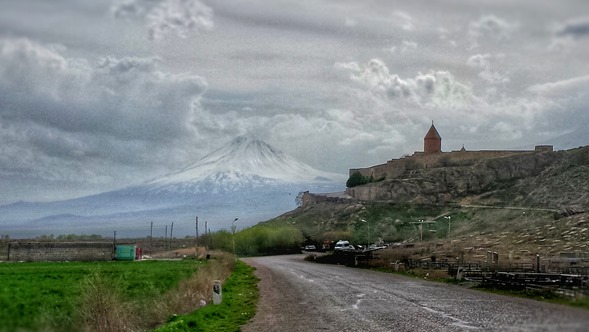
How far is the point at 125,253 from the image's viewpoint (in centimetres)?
9900

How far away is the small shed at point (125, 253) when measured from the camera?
98.3 metres

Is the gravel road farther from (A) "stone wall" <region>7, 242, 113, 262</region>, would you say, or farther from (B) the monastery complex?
(B) the monastery complex

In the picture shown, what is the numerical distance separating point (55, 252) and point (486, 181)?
4216 inches

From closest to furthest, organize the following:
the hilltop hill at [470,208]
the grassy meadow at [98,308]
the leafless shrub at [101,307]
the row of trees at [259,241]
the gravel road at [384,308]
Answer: the grassy meadow at [98,308] → the leafless shrub at [101,307] → the gravel road at [384,308] → the hilltop hill at [470,208] → the row of trees at [259,241]

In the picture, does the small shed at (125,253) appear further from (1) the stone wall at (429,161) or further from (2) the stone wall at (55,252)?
(1) the stone wall at (429,161)

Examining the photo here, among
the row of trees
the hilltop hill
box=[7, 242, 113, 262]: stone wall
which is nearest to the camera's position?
the hilltop hill

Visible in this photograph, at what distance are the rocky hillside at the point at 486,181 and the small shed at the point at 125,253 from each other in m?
80.2

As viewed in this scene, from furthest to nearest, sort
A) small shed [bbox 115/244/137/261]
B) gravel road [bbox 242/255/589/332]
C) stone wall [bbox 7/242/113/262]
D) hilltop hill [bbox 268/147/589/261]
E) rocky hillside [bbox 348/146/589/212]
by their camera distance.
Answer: rocky hillside [bbox 348/146/589/212] → small shed [bbox 115/244/137/261] → stone wall [bbox 7/242/113/262] → hilltop hill [bbox 268/147/589/261] → gravel road [bbox 242/255/589/332]

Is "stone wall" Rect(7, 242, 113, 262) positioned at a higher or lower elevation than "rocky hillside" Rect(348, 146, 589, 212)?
lower

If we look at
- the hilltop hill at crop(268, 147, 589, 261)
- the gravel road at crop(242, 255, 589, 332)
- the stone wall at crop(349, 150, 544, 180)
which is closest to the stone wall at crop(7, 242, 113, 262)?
the hilltop hill at crop(268, 147, 589, 261)

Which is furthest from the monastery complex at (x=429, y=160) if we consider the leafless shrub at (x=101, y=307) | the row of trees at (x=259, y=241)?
the leafless shrub at (x=101, y=307)

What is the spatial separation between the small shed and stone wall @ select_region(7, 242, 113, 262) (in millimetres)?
1206

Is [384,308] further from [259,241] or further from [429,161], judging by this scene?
[429,161]

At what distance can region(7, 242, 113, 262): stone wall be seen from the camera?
96750 mm
